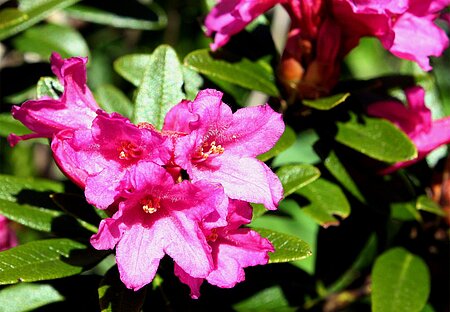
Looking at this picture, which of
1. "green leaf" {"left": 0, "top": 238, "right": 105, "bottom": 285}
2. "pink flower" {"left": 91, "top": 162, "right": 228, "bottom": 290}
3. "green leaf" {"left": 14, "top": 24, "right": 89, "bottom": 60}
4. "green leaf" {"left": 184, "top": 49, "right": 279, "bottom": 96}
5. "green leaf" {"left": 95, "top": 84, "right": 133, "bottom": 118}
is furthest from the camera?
"green leaf" {"left": 14, "top": 24, "right": 89, "bottom": 60}

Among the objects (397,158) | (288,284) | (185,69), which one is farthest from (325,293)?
(185,69)

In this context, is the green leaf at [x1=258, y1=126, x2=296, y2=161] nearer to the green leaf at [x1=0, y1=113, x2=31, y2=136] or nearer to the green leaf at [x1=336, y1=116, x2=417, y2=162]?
the green leaf at [x1=336, y1=116, x2=417, y2=162]

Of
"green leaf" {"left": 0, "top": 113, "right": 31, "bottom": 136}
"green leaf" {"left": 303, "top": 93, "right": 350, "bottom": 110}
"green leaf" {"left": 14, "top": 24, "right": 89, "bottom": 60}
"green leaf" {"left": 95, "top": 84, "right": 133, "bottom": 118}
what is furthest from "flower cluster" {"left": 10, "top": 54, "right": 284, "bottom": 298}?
"green leaf" {"left": 14, "top": 24, "right": 89, "bottom": 60}

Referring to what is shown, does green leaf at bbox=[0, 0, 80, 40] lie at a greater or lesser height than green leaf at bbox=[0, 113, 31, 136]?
greater

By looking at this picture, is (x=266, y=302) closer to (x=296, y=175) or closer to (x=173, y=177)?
(x=296, y=175)

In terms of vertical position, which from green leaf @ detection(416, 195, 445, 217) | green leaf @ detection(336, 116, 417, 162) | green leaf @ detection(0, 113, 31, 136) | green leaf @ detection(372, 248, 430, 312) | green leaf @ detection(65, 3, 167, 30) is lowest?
green leaf @ detection(372, 248, 430, 312)

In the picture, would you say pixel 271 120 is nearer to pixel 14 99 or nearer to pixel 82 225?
pixel 82 225
